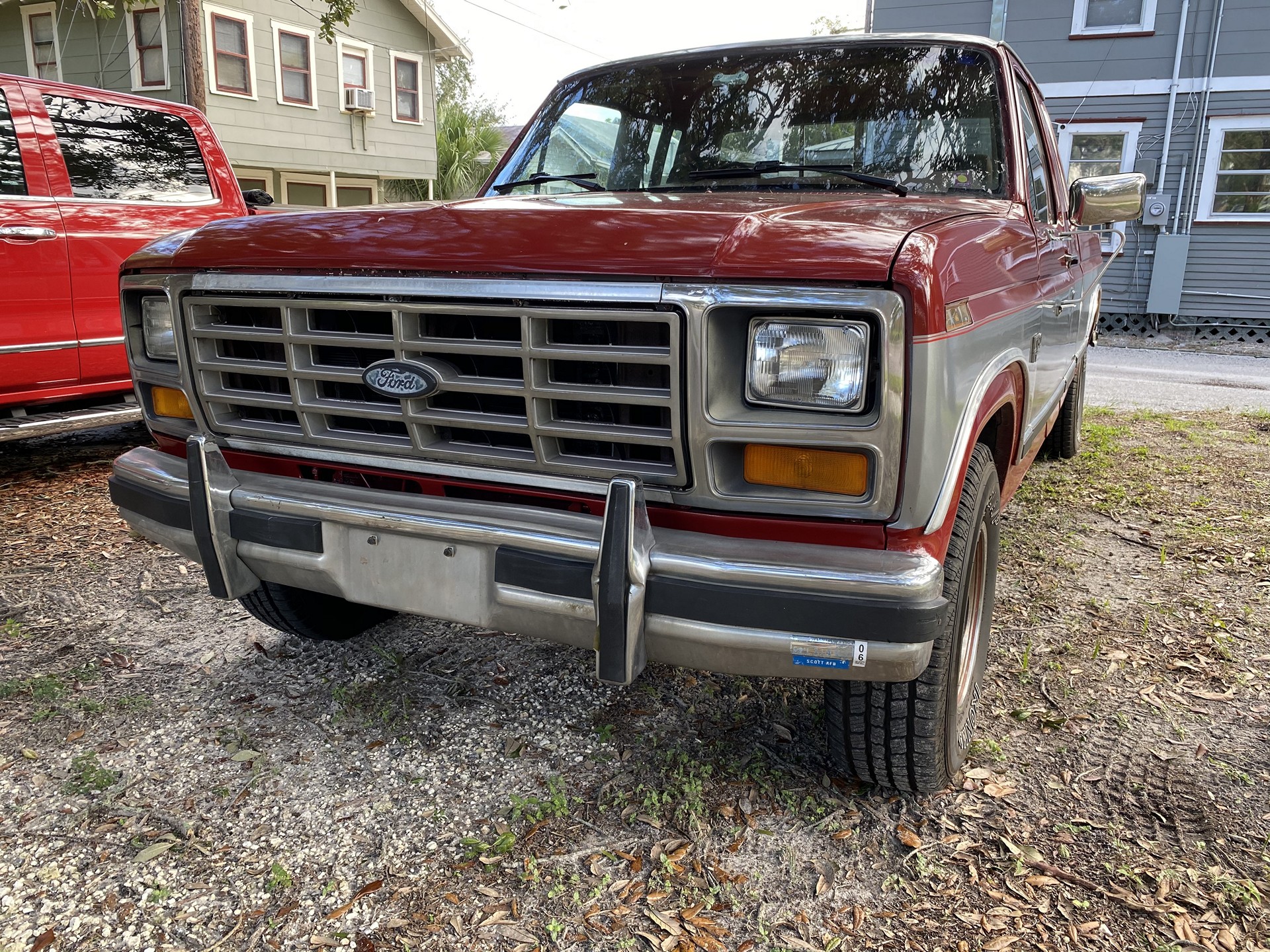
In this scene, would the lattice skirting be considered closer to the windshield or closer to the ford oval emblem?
the windshield

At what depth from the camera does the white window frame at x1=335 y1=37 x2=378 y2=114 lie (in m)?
18.2

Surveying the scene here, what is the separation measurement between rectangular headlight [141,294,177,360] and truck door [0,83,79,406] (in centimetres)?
256

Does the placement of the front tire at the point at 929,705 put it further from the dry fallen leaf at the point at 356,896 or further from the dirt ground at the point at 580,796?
the dry fallen leaf at the point at 356,896

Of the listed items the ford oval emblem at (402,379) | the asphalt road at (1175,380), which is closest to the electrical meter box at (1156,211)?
the asphalt road at (1175,380)

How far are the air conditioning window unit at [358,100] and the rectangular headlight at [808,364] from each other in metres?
19.1

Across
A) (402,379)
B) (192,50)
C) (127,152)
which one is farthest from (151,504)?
(192,50)

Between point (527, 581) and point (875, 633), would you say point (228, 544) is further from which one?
point (875, 633)

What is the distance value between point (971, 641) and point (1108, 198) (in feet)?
6.00

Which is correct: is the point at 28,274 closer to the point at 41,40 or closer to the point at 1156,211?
the point at 1156,211

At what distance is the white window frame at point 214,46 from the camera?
15.8 m

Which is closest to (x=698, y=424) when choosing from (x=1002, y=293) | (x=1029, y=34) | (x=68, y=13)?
(x=1002, y=293)

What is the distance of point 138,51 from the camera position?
16.2m

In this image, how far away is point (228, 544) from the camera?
2352 millimetres

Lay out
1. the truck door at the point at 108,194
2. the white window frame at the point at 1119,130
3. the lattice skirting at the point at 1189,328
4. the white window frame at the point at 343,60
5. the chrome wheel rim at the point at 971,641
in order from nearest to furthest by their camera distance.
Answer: the chrome wheel rim at the point at 971,641 → the truck door at the point at 108,194 → the white window frame at the point at 1119,130 → the lattice skirting at the point at 1189,328 → the white window frame at the point at 343,60
